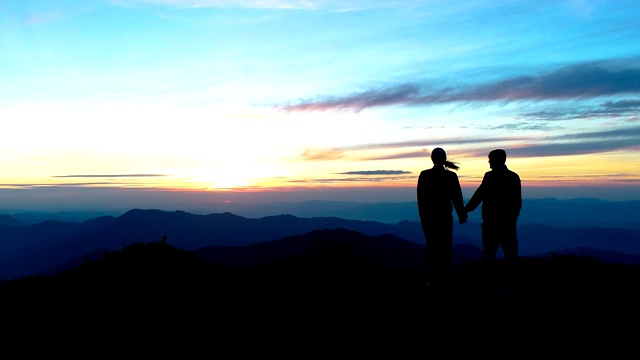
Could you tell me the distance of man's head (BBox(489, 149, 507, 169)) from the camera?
11.1 metres

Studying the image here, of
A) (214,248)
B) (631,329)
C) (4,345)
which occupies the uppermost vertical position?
(631,329)

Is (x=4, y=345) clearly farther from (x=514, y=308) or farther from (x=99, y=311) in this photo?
(x=514, y=308)

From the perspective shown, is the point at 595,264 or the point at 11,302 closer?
the point at 11,302

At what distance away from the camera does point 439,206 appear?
35.8 feet

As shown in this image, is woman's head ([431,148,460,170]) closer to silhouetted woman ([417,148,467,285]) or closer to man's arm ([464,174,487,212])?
silhouetted woman ([417,148,467,285])

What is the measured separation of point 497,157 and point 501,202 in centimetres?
114

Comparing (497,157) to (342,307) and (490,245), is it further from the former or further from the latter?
(342,307)

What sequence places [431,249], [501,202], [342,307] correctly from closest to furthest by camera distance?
[342,307], [431,249], [501,202]

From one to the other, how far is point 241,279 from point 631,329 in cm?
892

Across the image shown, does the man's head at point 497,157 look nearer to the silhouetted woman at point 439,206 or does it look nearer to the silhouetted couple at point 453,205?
the silhouetted couple at point 453,205

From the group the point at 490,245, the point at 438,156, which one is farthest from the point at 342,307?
the point at 490,245

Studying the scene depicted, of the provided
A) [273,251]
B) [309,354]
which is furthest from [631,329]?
[273,251]

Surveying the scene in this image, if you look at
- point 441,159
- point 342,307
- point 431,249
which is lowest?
point 342,307

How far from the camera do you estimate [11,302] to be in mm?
10125
